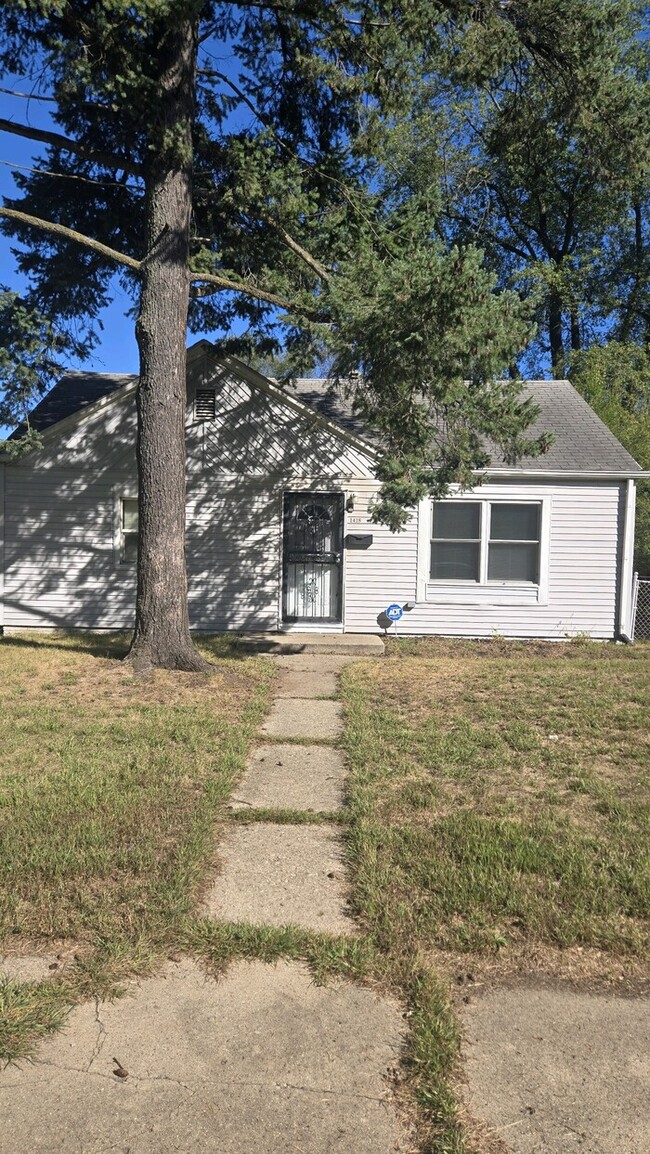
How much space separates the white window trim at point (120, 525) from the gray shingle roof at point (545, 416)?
71.6 inches

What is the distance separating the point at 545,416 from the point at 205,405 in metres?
5.96

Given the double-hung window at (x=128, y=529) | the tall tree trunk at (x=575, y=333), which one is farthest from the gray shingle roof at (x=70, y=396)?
the tall tree trunk at (x=575, y=333)

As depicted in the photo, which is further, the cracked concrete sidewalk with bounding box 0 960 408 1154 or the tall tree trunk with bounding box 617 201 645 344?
the tall tree trunk with bounding box 617 201 645 344

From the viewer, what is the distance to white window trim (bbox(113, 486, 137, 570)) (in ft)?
38.0

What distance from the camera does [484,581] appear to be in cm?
1195

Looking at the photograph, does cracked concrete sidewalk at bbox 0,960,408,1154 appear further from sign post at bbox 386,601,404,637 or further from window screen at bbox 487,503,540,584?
window screen at bbox 487,503,540,584

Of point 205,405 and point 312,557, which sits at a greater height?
point 205,405

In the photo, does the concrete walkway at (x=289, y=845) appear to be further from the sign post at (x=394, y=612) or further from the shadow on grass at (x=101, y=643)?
the sign post at (x=394, y=612)

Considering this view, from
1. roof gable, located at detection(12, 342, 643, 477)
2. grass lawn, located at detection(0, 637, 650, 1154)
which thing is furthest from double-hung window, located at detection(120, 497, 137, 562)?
grass lawn, located at detection(0, 637, 650, 1154)

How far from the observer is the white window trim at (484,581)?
39.0 ft

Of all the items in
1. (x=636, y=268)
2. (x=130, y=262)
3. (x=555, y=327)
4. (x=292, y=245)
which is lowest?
(x=130, y=262)

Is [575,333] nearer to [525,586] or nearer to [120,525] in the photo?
[525,586]

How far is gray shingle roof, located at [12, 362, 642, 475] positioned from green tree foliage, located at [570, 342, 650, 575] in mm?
2125

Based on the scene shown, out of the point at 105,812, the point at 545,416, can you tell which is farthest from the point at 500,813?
the point at 545,416
